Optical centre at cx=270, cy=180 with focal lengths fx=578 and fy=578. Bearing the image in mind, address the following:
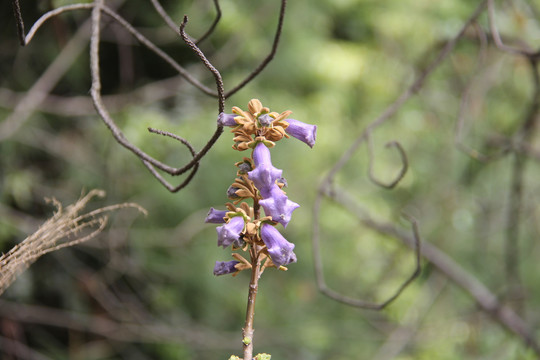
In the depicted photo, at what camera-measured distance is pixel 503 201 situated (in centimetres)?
391

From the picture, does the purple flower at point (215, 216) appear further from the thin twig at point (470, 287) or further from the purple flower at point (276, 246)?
the thin twig at point (470, 287)

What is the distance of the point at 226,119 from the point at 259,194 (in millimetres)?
86

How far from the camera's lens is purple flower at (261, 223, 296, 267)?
565 mm

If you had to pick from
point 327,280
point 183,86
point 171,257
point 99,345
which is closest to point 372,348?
point 327,280

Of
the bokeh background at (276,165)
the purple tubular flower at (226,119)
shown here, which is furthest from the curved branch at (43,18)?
the bokeh background at (276,165)

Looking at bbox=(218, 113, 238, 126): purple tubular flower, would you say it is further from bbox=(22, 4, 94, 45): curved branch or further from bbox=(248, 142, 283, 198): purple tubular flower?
bbox=(22, 4, 94, 45): curved branch

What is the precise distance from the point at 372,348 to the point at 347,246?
1.83 feet

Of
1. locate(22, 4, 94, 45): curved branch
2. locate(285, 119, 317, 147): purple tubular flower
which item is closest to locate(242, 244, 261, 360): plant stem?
locate(285, 119, 317, 147): purple tubular flower

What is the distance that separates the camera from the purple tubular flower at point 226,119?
0.58 meters

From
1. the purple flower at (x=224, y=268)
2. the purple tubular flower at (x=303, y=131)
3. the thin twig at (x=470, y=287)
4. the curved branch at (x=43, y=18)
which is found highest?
the thin twig at (x=470, y=287)

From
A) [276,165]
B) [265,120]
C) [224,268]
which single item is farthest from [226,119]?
[276,165]

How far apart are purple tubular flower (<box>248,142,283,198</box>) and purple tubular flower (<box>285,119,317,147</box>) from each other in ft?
0.19

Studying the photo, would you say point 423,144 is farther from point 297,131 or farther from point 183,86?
point 297,131

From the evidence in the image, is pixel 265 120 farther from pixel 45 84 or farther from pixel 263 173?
pixel 45 84
